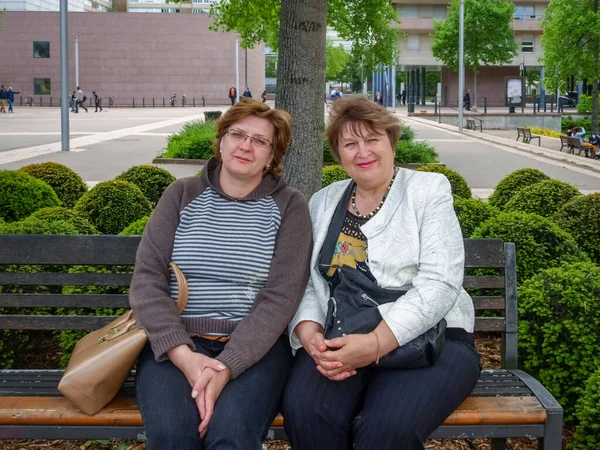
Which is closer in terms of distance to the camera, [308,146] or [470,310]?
[470,310]

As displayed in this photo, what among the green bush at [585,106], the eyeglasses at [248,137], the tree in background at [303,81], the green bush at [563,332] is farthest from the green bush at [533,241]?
the green bush at [585,106]

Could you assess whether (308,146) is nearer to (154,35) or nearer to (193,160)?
(193,160)

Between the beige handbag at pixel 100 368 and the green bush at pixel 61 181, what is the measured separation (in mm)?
5367

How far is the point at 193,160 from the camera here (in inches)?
650

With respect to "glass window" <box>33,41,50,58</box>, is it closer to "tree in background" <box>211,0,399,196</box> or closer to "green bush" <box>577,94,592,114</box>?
"green bush" <box>577,94,592,114</box>

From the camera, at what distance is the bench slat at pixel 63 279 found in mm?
3508

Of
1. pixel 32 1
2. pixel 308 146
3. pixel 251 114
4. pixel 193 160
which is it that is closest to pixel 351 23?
pixel 193 160

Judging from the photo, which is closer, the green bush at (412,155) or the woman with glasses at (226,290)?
the woman with glasses at (226,290)

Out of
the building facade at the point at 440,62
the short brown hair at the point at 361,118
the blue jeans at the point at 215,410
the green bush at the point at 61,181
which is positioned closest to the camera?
the blue jeans at the point at 215,410

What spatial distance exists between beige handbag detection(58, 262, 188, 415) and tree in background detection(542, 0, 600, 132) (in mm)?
32051

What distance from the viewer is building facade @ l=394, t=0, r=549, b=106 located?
65.5 metres

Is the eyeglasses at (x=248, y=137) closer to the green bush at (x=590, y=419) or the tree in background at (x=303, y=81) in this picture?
the green bush at (x=590, y=419)

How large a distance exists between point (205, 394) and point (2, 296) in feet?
4.49

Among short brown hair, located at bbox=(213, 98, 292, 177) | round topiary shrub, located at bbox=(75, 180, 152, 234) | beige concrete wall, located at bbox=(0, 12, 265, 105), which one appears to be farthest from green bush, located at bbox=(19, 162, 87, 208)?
beige concrete wall, located at bbox=(0, 12, 265, 105)
